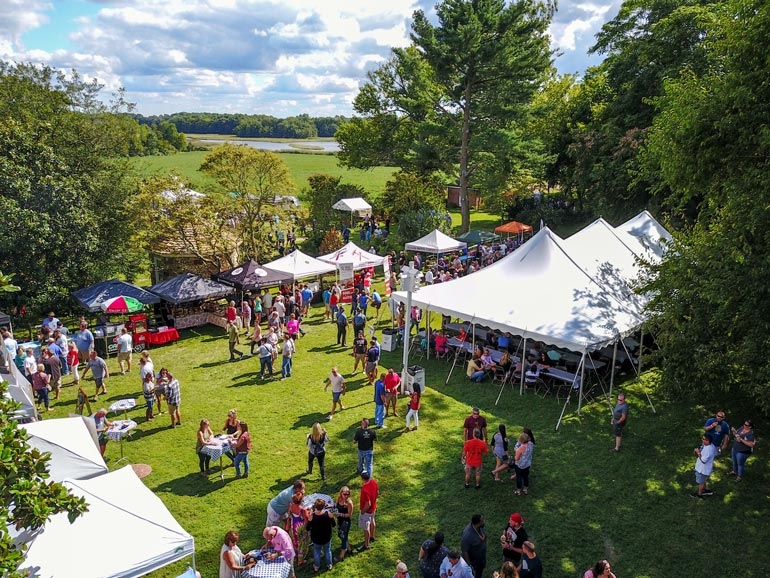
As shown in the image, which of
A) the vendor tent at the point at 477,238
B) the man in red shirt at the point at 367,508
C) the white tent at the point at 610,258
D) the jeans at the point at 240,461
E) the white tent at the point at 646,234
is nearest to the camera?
the man in red shirt at the point at 367,508

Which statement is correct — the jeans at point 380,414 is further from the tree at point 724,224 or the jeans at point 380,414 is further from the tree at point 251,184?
Result: the tree at point 251,184

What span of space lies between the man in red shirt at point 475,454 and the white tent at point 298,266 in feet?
37.6

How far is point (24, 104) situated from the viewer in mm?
21281

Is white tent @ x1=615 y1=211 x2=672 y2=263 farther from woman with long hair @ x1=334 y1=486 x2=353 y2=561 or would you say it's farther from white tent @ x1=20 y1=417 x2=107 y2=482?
white tent @ x1=20 y1=417 x2=107 y2=482

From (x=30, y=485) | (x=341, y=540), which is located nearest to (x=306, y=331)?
(x=341, y=540)

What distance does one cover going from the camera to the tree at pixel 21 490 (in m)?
4.04

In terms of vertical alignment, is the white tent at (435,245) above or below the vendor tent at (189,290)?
above

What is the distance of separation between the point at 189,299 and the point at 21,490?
45.0ft

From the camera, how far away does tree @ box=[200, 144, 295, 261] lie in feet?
73.2

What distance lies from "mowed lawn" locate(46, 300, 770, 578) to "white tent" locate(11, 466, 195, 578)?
1.56 m

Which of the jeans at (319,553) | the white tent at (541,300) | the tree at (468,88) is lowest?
the jeans at (319,553)

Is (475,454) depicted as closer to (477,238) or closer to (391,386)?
(391,386)

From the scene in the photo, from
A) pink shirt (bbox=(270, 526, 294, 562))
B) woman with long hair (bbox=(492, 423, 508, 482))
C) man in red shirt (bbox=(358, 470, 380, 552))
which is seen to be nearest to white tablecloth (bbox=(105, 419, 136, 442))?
pink shirt (bbox=(270, 526, 294, 562))

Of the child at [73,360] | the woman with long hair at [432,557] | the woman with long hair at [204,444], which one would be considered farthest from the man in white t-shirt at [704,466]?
the child at [73,360]
